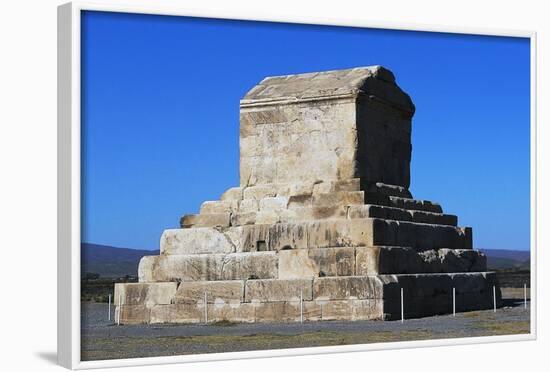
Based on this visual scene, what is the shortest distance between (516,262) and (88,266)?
28.4ft

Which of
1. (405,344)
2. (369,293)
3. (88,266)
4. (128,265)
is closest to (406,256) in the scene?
(369,293)

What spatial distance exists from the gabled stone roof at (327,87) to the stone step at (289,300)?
2.95 metres

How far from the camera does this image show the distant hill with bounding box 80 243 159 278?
50.9 feet

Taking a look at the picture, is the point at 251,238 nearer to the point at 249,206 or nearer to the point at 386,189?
the point at 249,206

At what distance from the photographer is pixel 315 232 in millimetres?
20062

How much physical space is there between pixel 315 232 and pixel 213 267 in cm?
160

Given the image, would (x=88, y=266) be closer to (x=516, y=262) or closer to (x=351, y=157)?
(x=351, y=157)

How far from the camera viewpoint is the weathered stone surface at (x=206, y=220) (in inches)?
830

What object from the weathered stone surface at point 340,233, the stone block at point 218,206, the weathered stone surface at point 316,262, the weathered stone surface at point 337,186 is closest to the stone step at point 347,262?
the weathered stone surface at point 316,262

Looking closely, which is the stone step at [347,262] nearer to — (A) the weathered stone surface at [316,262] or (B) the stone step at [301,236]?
(A) the weathered stone surface at [316,262]

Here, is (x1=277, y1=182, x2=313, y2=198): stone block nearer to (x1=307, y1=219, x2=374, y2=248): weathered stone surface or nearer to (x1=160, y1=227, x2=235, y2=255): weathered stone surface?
(x1=307, y1=219, x2=374, y2=248): weathered stone surface

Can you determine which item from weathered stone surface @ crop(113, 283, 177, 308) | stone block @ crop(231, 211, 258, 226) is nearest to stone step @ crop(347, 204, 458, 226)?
stone block @ crop(231, 211, 258, 226)

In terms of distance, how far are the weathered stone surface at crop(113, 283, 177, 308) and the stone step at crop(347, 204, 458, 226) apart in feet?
9.47

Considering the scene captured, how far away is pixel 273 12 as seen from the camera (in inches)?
671
